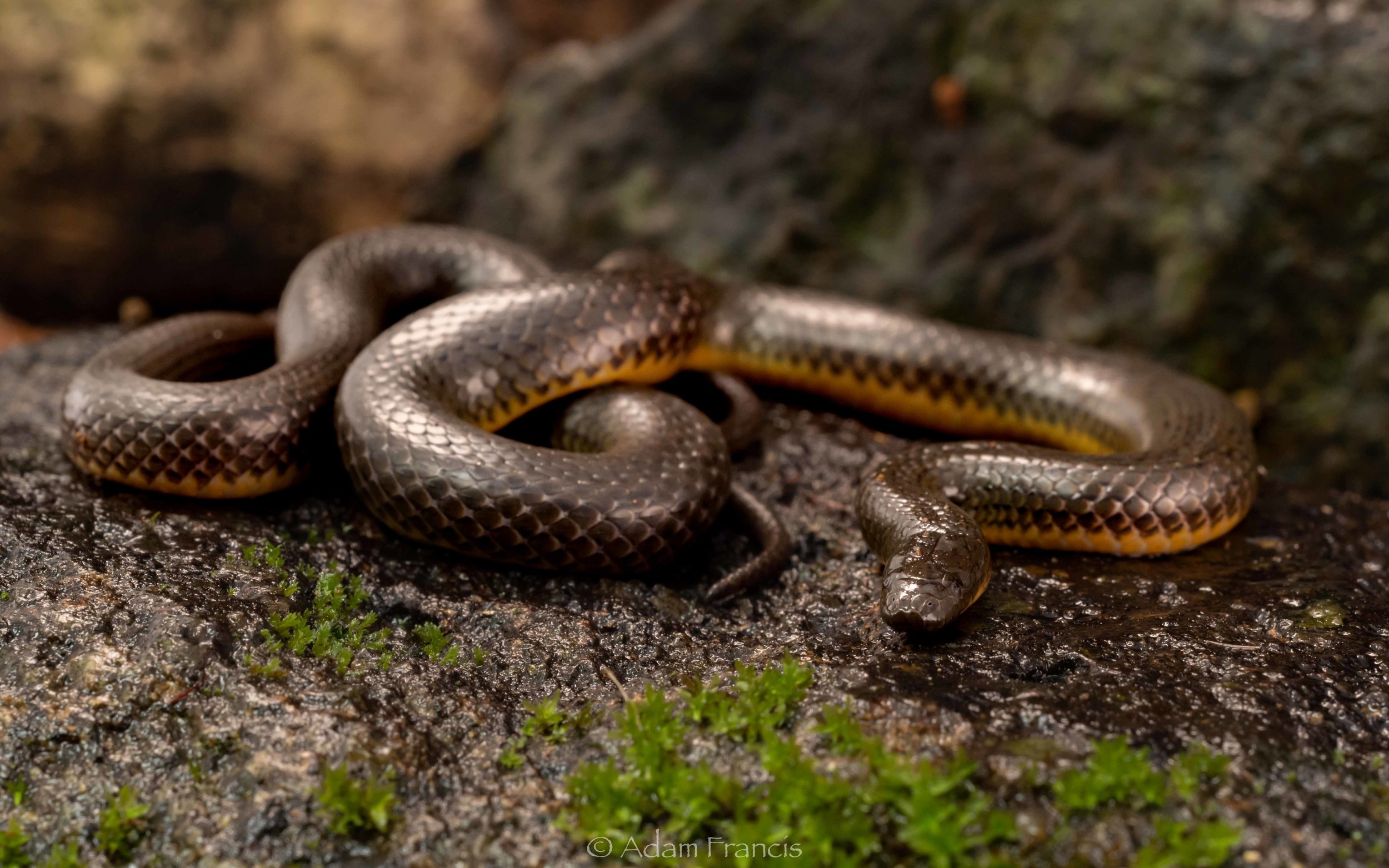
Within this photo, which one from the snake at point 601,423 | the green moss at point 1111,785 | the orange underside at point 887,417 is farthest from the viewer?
the orange underside at point 887,417

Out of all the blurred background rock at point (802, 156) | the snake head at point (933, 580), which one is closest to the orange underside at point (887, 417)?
the snake head at point (933, 580)

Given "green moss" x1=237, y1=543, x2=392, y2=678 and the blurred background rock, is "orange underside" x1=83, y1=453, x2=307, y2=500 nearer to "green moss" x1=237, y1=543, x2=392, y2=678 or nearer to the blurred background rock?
"green moss" x1=237, y1=543, x2=392, y2=678

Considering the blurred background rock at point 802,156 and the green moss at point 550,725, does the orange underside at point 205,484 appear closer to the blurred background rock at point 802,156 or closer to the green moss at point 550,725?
the green moss at point 550,725

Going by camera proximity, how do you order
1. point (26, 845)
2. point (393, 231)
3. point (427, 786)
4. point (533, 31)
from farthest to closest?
point (533, 31) < point (393, 231) < point (427, 786) < point (26, 845)

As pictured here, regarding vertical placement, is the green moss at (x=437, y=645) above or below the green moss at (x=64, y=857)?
above

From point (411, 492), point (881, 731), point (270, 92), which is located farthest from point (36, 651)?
point (270, 92)

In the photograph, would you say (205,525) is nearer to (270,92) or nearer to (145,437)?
(145,437)
